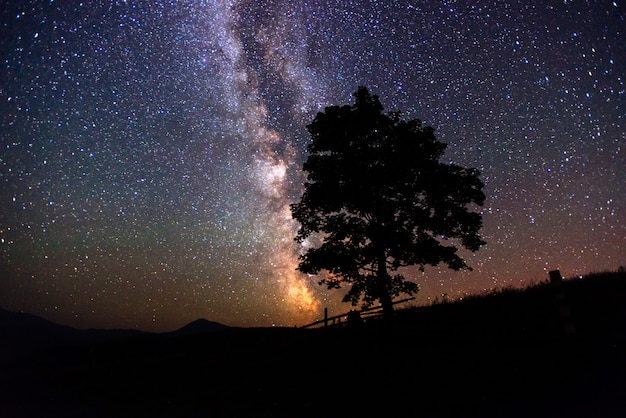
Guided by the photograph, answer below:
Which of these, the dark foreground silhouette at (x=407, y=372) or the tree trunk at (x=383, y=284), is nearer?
the dark foreground silhouette at (x=407, y=372)

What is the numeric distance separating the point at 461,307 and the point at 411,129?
337 inches

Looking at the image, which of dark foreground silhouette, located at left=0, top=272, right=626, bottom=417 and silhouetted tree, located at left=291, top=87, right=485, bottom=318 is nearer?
dark foreground silhouette, located at left=0, top=272, right=626, bottom=417

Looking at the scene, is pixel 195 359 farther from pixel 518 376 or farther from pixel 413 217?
pixel 518 376

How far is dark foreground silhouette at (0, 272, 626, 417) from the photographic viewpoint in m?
7.59

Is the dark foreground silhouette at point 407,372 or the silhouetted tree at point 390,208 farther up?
the silhouetted tree at point 390,208

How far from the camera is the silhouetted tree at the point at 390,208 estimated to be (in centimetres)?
1789

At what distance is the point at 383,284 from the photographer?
17.9 metres

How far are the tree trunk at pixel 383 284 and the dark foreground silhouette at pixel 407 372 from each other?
168cm

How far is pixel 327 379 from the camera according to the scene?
10.9 metres

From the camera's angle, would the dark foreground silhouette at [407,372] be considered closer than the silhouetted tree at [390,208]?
Yes

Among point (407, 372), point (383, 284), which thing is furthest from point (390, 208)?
point (407, 372)

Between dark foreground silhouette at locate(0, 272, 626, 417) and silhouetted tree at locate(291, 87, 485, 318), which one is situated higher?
silhouetted tree at locate(291, 87, 485, 318)

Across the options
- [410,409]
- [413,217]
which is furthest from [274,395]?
[413,217]

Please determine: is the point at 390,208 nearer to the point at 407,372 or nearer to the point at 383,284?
the point at 383,284
